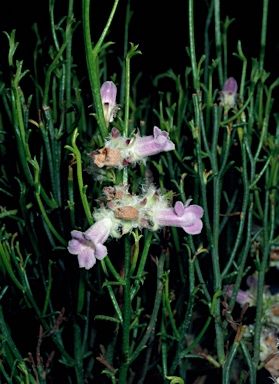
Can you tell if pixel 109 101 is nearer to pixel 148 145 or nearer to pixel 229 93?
pixel 148 145

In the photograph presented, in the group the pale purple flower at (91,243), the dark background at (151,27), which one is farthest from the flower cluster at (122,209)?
the dark background at (151,27)

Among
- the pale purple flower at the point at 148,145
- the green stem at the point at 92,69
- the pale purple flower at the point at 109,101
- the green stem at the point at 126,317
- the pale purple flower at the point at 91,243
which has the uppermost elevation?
the green stem at the point at 92,69

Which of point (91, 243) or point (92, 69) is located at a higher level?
point (92, 69)

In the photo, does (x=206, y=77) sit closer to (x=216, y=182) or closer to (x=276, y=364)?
(x=216, y=182)

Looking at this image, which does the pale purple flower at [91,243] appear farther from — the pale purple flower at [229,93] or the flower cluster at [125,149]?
the pale purple flower at [229,93]

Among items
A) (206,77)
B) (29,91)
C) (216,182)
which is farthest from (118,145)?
(29,91)

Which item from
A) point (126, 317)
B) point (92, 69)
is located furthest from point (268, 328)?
point (92, 69)
